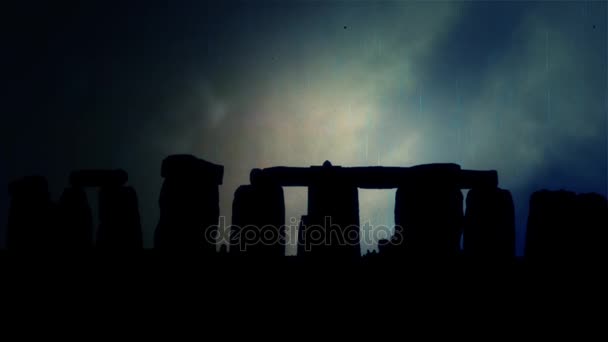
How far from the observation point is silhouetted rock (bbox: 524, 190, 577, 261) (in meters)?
8.21

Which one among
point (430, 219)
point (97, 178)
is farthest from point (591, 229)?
point (97, 178)

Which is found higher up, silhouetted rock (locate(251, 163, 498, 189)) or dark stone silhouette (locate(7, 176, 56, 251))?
silhouetted rock (locate(251, 163, 498, 189))

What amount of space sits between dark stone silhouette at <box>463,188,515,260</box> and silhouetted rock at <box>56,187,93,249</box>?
8.65 m

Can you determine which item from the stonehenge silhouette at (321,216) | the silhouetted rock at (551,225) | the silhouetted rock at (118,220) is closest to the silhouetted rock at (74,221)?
the stonehenge silhouette at (321,216)

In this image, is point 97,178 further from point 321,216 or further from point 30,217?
point 321,216

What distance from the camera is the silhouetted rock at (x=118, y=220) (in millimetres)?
8734

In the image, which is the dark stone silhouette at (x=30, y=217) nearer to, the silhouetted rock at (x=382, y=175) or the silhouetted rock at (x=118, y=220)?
the silhouetted rock at (x=118, y=220)

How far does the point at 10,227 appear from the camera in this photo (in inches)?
351

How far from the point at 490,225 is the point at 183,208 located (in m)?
6.70

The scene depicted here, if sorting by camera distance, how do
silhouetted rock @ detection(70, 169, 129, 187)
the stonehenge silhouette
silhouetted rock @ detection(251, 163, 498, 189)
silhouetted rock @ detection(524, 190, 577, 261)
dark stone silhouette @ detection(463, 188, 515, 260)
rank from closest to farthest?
1. silhouetted rock @ detection(524, 190, 577, 261)
2. the stonehenge silhouette
3. dark stone silhouette @ detection(463, 188, 515, 260)
4. silhouetted rock @ detection(251, 163, 498, 189)
5. silhouetted rock @ detection(70, 169, 129, 187)

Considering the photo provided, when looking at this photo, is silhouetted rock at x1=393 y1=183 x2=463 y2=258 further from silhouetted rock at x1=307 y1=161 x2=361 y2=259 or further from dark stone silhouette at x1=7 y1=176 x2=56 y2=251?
dark stone silhouette at x1=7 y1=176 x2=56 y2=251

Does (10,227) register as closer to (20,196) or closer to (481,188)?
(20,196)

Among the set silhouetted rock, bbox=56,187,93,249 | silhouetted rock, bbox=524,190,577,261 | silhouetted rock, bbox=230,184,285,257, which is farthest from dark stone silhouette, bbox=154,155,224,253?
silhouetted rock, bbox=524,190,577,261

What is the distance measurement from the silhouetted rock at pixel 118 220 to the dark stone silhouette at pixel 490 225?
7.42m
